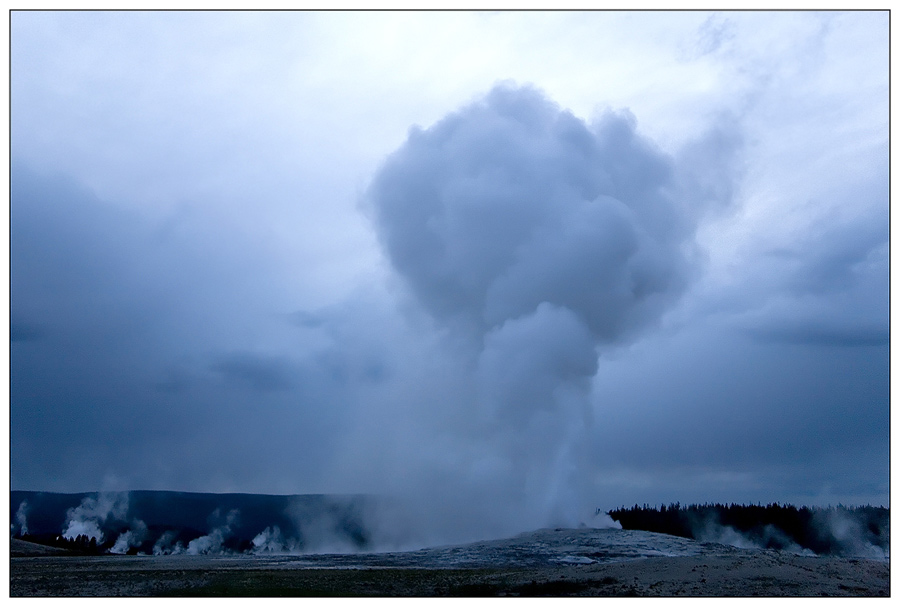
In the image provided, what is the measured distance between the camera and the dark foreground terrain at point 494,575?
44625mm

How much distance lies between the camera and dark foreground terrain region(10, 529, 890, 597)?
44.6m

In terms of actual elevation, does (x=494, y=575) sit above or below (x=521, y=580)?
above

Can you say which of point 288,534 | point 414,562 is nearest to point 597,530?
point 414,562

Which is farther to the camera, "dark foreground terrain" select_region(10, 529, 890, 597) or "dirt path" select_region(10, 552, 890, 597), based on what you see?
"dark foreground terrain" select_region(10, 529, 890, 597)

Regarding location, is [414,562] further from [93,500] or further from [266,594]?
[93,500]

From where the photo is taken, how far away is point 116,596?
1752 inches

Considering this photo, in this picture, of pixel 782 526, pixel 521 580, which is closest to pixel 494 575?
pixel 521 580

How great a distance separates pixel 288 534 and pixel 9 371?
485 ft

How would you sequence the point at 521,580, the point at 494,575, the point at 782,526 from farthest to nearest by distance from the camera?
the point at 782,526, the point at 494,575, the point at 521,580

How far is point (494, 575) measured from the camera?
4984 centimetres

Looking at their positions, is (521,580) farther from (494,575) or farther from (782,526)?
(782,526)

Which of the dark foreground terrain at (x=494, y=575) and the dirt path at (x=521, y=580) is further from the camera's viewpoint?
the dark foreground terrain at (x=494, y=575)

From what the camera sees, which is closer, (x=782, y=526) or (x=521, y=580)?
(x=521, y=580)

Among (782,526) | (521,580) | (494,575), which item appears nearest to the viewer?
(521,580)
